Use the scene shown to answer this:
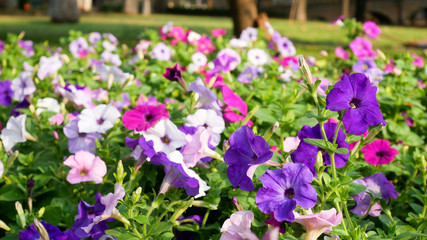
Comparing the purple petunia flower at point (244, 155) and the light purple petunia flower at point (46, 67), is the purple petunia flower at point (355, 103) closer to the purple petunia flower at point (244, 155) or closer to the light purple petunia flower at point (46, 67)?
the purple petunia flower at point (244, 155)

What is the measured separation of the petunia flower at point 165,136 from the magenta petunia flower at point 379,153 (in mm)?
848

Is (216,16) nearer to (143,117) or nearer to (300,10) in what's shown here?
(300,10)

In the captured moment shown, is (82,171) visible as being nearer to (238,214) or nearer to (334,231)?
(238,214)

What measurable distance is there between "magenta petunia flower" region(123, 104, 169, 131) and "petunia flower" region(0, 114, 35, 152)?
526 mm

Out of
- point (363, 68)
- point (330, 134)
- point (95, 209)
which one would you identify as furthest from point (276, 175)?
point (363, 68)

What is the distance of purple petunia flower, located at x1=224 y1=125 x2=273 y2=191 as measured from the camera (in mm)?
1219

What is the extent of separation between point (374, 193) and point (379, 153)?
0.33 metres

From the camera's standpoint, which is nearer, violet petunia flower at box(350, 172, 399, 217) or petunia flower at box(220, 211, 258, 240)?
petunia flower at box(220, 211, 258, 240)

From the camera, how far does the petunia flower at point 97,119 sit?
65.9 inches

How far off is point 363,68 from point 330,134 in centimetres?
187

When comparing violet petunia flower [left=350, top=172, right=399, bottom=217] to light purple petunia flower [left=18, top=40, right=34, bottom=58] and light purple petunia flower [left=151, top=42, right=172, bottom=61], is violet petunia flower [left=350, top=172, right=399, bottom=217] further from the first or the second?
light purple petunia flower [left=18, top=40, right=34, bottom=58]

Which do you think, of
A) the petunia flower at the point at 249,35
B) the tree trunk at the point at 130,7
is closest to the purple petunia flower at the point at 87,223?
the petunia flower at the point at 249,35

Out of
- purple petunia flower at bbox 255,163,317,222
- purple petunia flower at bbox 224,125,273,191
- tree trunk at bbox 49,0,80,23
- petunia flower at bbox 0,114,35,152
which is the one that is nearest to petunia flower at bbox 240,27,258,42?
petunia flower at bbox 0,114,35,152

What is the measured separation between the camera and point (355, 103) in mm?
1209
